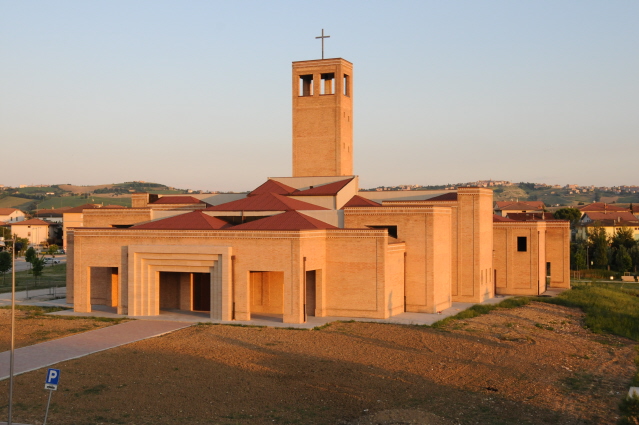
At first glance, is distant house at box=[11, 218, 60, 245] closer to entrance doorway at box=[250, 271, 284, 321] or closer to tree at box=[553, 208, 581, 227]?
tree at box=[553, 208, 581, 227]

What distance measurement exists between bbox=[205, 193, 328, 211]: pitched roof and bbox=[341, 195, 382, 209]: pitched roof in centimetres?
223

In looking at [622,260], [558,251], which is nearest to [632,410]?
[558,251]

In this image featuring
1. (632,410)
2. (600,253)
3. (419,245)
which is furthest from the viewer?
(600,253)

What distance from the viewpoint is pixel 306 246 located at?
36.8 m

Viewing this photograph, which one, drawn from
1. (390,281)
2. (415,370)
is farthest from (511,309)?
(415,370)

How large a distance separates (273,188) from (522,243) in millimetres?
19969

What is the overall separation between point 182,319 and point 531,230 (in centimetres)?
2820

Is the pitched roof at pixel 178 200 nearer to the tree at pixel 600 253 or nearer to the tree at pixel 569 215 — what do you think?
the tree at pixel 600 253

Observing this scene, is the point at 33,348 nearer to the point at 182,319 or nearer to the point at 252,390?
the point at 182,319

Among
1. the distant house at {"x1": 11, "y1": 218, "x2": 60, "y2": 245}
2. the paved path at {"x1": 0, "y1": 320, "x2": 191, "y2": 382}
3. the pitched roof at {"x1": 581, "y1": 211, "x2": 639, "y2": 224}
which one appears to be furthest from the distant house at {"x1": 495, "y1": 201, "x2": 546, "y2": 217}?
the paved path at {"x1": 0, "y1": 320, "x2": 191, "y2": 382}

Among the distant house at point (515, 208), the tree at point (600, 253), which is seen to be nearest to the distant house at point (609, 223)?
the distant house at point (515, 208)

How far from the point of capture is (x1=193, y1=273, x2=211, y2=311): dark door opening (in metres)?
41.2

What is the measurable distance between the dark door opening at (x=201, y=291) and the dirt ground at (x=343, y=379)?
6605 mm

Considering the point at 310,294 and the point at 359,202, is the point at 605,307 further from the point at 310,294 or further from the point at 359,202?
the point at 310,294
